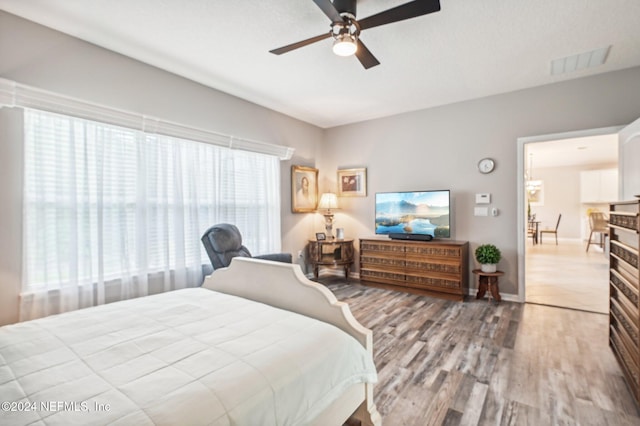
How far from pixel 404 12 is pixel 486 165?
108 inches

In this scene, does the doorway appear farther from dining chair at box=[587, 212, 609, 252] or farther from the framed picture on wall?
dining chair at box=[587, 212, 609, 252]

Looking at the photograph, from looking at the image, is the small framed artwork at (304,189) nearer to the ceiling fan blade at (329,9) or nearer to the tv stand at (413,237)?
the tv stand at (413,237)

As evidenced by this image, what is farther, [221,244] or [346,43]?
[221,244]

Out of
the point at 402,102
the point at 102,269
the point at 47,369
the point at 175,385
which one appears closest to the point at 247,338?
the point at 175,385

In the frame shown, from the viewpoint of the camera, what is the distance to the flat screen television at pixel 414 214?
13.5 feet

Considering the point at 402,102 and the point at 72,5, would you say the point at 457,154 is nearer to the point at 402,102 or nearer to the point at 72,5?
the point at 402,102

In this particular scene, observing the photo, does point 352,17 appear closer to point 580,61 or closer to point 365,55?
point 365,55

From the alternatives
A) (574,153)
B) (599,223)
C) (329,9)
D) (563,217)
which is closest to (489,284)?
(329,9)

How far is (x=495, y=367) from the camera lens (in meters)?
2.23

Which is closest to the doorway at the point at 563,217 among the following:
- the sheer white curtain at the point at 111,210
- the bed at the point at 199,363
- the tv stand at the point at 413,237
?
the tv stand at the point at 413,237

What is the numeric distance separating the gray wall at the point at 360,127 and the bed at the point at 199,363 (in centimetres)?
156

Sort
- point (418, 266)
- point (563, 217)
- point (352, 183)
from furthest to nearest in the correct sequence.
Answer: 1. point (563, 217)
2. point (352, 183)
3. point (418, 266)

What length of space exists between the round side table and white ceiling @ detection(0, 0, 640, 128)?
2.26 m

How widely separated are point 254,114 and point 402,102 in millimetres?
2037
